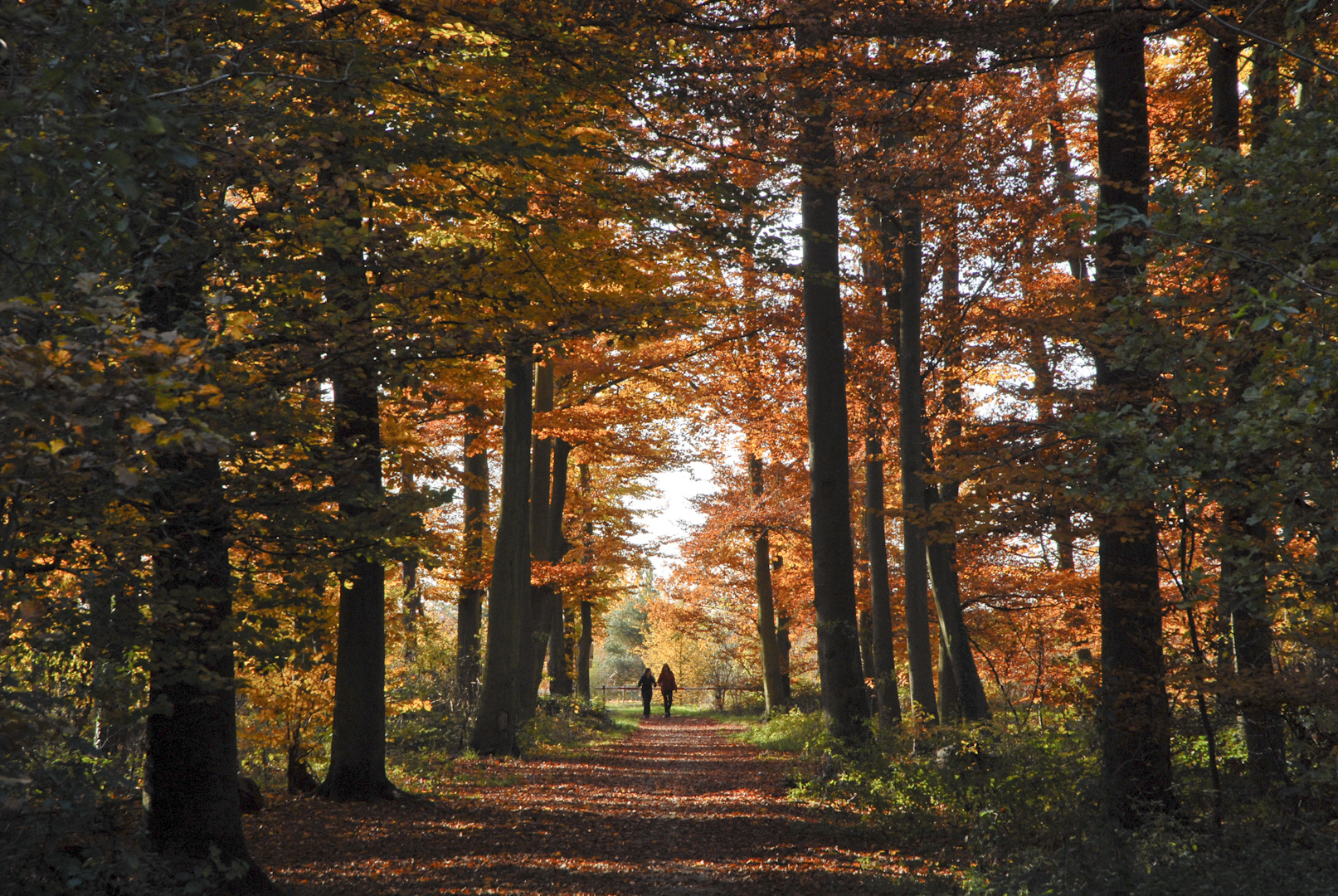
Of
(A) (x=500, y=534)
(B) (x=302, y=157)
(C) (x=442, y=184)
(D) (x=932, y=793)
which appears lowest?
(D) (x=932, y=793)

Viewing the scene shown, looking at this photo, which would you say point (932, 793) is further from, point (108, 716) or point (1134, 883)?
point (108, 716)

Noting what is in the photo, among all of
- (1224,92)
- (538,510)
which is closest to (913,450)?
(1224,92)

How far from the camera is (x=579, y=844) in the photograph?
8148mm

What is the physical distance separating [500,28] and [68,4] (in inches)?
164

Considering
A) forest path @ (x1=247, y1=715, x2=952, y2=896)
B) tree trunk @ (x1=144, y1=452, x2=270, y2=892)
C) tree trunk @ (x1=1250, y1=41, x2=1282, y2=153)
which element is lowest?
forest path @ (x1=247, y1=715, x2=952, y2=896)

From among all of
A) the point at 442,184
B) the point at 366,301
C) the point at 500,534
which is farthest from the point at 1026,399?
the point at 500,534

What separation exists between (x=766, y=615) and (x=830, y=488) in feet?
39.0

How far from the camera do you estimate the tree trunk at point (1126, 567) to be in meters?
6.50

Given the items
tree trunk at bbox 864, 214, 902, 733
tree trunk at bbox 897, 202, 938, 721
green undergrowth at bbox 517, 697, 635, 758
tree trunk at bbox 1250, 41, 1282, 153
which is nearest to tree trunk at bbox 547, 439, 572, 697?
green undergrowth at bbox 517, 697, 635, 758

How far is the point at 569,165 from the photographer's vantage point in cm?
983

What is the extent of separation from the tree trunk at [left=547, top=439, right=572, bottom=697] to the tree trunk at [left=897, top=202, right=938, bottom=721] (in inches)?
295

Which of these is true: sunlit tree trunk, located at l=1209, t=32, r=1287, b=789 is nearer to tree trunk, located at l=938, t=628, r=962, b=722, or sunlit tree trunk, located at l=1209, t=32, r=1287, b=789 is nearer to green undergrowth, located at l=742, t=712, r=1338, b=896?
green undergrowth, located at l=742, t=712, r=1338, b=896

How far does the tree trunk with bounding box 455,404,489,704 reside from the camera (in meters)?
15.7

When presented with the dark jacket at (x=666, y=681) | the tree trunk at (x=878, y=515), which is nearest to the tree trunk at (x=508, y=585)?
the tree trunk at (x=878, y=515)
